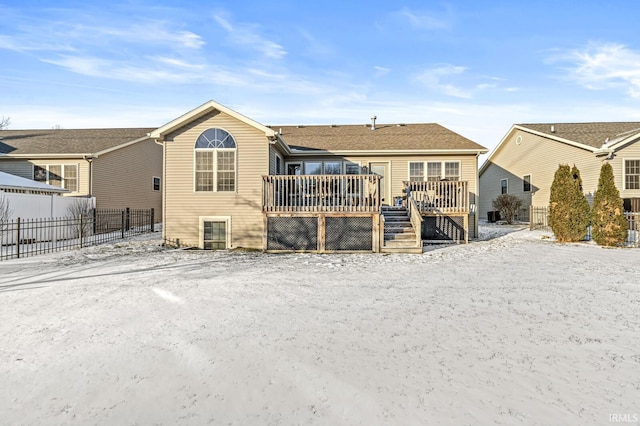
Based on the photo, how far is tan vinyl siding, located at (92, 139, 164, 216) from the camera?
677 inches

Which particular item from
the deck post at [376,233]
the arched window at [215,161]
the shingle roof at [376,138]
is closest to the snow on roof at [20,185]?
the arched window at [215,161]

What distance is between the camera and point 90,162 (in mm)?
16625

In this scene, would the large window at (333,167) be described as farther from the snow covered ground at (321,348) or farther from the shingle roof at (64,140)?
the shingle roof at (64,140)

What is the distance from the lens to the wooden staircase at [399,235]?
401 inches

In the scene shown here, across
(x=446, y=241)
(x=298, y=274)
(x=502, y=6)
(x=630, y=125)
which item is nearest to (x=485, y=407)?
(x=298, y=274)

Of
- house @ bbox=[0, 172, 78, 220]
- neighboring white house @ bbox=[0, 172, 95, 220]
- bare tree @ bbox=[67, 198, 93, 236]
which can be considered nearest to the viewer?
house @ bbox=[0, 172, 78, 220]

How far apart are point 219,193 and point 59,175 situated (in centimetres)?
1082

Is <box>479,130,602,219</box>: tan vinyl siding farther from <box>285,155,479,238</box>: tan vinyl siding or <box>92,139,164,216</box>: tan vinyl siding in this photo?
<box>92,139,164,216</box>: tan vinyl siding

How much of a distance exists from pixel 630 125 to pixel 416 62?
1452 centimetres

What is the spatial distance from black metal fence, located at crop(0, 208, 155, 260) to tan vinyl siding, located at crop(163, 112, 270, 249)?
317 cm

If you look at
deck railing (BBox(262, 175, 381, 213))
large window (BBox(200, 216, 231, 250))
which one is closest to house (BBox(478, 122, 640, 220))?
deck railing (BBox(262, 175, 381, 213))

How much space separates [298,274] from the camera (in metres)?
7.26

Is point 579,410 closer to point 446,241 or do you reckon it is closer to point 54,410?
point 54,410

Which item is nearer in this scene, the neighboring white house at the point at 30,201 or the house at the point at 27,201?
the house at the point at 27,201
